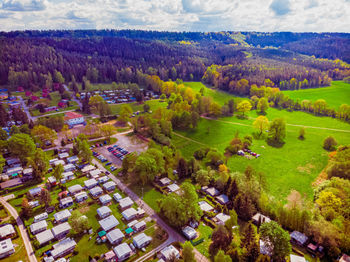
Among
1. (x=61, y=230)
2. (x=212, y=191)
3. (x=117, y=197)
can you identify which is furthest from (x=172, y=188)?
(x=61, y=230)

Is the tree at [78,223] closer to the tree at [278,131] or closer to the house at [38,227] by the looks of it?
the house at [38,227]

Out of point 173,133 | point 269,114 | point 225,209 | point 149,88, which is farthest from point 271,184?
point 149,88

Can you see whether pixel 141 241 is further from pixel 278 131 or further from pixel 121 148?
pixel 278 131

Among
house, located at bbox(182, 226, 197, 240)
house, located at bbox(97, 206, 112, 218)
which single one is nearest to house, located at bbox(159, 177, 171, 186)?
house, located at bbox(97, 206, 112, 218)

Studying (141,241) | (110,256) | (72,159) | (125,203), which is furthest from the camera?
(72,159)

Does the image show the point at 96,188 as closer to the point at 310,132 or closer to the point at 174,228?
the point at 174,228

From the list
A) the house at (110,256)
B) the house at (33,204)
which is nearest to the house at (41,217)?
the house at (33,204)

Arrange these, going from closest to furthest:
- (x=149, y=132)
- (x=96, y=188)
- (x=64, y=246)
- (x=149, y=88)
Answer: (x=64, y=246) < (x=96, y=188) < (x=149, y=132) < (x=149, y=88)
